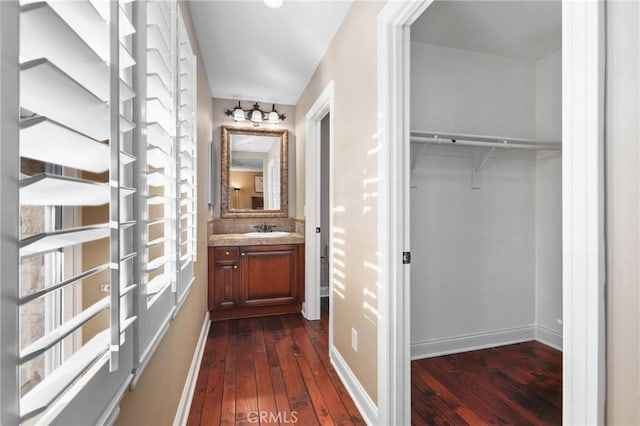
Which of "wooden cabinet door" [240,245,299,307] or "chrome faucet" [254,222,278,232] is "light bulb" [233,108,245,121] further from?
"wooden cabinet door" [240,245,299,307]

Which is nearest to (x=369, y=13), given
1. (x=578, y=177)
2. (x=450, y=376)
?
(x=578, y=177)

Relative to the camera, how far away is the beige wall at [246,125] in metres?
3.65

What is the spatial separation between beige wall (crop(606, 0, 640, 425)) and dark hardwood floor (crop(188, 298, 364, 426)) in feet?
4.71

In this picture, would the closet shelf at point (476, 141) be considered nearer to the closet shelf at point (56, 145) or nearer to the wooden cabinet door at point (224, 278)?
the closet shelf at point (56, 145)

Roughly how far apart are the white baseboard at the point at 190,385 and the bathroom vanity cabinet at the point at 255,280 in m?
0.56

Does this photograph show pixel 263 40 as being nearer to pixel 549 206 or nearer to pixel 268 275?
pixel 268 275

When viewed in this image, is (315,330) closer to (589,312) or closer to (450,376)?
(450,376)

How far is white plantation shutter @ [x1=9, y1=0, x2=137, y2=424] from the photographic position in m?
0.41

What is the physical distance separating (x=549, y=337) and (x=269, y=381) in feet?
8.03

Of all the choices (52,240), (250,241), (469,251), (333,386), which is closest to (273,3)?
(52,240)

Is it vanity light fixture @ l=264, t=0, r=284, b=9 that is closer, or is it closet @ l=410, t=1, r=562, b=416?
vanity light fixture @ l=264, t=0, r=284, b=9

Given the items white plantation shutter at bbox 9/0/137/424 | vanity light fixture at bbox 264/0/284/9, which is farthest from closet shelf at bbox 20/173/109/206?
vanity light fixture at bbox 264/0/284/9

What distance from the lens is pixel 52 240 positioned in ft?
1.48

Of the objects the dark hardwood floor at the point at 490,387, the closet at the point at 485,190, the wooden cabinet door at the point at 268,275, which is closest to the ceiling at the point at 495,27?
the closet at the point at 485,190
